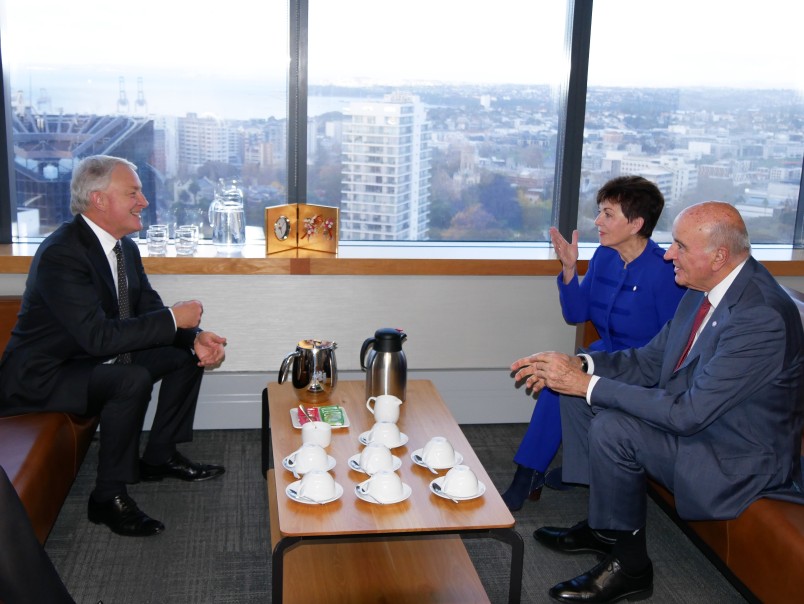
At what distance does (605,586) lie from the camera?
2580 mm

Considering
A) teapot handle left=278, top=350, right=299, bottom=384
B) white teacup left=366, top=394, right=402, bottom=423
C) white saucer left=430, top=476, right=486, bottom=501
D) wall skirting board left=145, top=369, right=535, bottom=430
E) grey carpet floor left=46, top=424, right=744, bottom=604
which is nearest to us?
white saucer left=430, top=476, right=486, bottom=501

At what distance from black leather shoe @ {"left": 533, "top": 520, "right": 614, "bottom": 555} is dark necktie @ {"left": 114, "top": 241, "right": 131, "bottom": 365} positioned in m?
1.60

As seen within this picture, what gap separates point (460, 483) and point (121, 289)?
1.52 meters

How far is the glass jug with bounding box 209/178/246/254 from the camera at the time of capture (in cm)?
387

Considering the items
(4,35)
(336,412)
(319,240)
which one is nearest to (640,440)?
(336,412)

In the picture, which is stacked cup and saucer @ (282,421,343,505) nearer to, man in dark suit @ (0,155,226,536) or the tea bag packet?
the tea bag packet

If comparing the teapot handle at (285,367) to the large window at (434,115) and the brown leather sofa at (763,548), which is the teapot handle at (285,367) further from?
the brown leather sofa at (763,548)

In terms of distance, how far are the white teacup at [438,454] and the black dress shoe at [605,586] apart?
0.54 metres

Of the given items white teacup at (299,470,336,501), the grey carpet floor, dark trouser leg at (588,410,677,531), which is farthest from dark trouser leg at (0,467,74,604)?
dark trouser leg at (588,410,677,531)

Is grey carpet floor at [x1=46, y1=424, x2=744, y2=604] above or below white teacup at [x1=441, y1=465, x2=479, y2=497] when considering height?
below

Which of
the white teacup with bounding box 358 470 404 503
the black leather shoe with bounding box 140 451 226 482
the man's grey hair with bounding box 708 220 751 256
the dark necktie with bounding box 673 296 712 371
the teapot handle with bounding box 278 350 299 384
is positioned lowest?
the black leather shoe with bounding box 140 451 226 482

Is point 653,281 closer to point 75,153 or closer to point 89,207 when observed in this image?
point 89,207

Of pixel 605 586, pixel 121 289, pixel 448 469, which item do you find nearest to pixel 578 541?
pixel 605 586

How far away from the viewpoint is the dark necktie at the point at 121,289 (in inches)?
124
